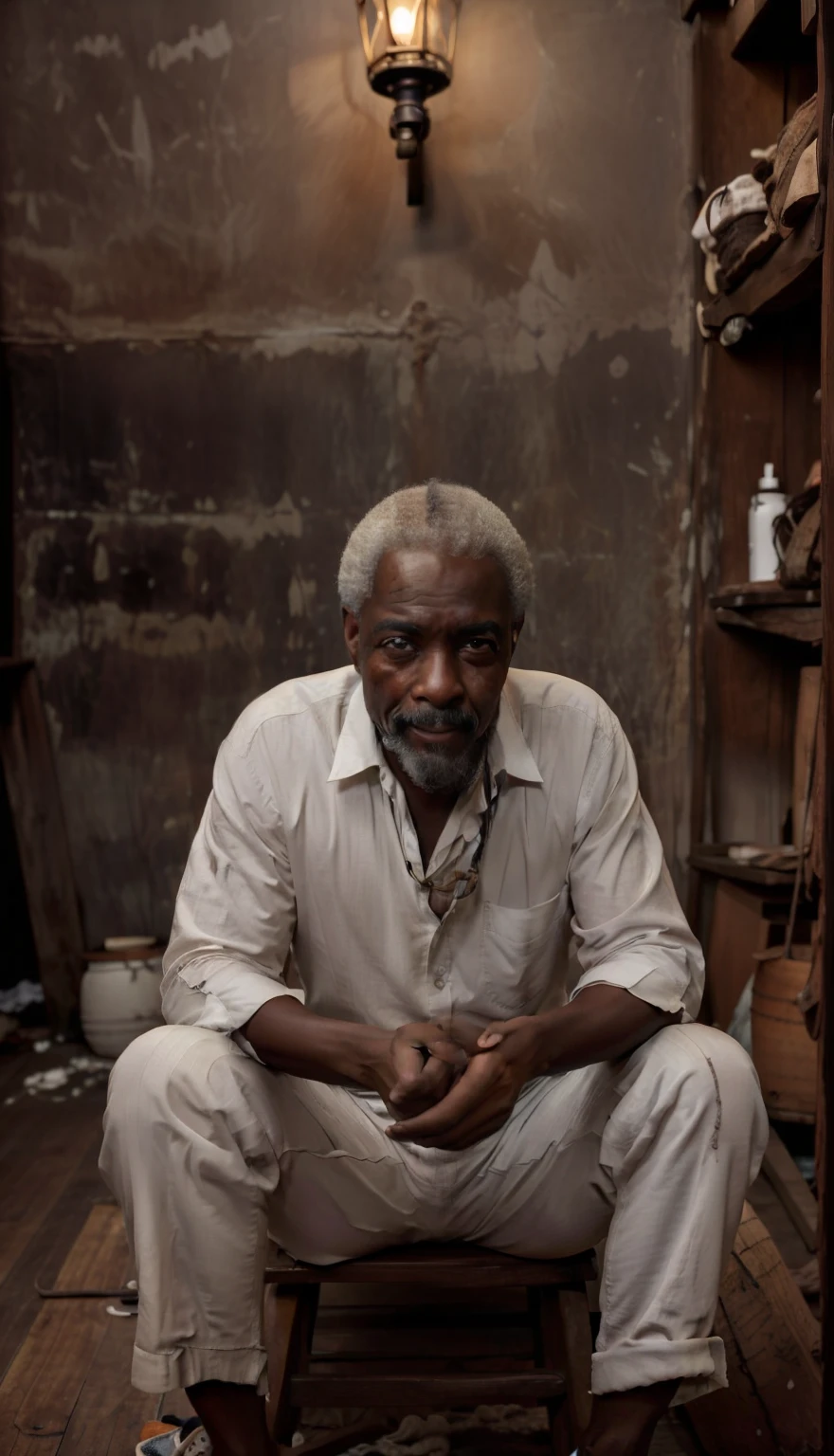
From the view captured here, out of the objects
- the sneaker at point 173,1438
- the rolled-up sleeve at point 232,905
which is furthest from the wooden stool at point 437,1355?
the rolled-up sleeve at point 232,905

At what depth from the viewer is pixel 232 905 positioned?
1919mm

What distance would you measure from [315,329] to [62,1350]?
119 inches

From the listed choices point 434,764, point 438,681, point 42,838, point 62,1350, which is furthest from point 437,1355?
point 42,838

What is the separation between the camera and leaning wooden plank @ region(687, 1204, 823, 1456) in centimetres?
185

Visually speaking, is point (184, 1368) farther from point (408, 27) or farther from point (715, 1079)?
point (408, 27)

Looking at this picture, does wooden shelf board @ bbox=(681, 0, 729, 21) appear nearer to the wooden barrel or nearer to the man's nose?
the wooden barrel

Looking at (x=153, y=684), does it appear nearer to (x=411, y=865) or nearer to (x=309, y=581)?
(x=309, y=581)

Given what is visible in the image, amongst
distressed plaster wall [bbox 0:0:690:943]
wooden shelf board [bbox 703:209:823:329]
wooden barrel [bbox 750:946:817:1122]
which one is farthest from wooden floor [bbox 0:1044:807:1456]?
wooden shelf board [bbox 703:209:823:329]

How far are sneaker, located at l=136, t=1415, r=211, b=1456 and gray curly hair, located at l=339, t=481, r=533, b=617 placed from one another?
3.93ft

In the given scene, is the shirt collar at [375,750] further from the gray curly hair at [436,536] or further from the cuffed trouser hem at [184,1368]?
the cuffed trouser hem at [184,1368]

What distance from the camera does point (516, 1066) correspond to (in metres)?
1.72

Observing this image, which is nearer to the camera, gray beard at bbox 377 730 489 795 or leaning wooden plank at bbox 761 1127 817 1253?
gray beard at bbox 377 730 489 795

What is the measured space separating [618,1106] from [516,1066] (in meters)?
0.16

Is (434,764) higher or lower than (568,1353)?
higher
